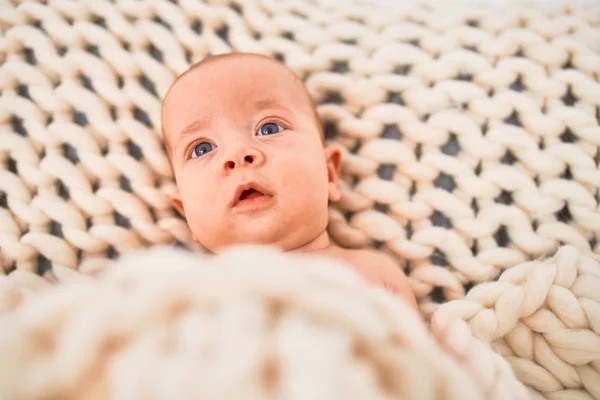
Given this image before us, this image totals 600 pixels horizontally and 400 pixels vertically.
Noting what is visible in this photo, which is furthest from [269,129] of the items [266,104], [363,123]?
[363,123]

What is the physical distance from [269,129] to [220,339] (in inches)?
17.7

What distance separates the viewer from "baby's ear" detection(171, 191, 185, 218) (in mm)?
733

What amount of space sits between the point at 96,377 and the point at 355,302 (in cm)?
16

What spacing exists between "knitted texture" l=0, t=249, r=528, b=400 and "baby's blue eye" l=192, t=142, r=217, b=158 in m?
0.38

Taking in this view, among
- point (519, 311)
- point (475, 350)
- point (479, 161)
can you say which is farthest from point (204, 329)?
point (479, 161)

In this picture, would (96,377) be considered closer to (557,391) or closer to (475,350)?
(475,350)

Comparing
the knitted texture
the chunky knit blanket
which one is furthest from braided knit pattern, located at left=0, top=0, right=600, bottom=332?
the knitted texture

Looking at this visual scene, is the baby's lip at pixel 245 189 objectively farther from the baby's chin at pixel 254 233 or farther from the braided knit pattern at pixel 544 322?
the braided knit pattern at pixel 544 322

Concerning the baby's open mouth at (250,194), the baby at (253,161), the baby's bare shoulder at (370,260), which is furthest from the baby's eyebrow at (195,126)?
the baby's bare shoulder at (370,260)

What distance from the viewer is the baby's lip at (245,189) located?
2.07 ft

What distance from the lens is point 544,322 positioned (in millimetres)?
609

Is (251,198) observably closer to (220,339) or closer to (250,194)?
(250,194)

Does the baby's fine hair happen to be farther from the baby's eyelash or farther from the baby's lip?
the baby's lip

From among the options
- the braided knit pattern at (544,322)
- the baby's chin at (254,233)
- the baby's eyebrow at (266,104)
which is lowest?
the braided knit pattern at (544,322)
